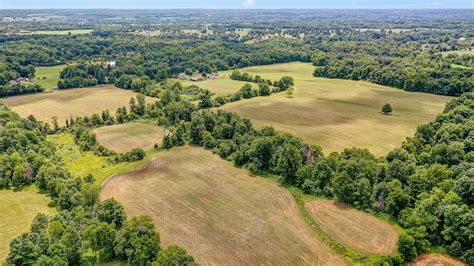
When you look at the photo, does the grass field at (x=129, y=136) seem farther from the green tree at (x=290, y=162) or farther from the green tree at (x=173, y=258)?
the green tree at (x=173, y=258)

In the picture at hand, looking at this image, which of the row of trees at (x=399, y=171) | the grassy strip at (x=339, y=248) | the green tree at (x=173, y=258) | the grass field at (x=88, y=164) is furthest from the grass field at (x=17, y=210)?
the grassy strip at (x=339, y=248)

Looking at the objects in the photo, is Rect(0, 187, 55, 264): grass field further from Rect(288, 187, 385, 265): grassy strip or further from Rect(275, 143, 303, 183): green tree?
Rect(288, 187, 385, 265): grassy strip

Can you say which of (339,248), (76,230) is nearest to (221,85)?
(339,248)

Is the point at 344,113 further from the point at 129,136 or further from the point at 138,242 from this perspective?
the point at 138,242

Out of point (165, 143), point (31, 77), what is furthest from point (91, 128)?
point (31, 77)

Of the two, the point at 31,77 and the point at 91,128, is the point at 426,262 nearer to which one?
the point at 91,128

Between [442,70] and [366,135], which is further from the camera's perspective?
[442,70]
